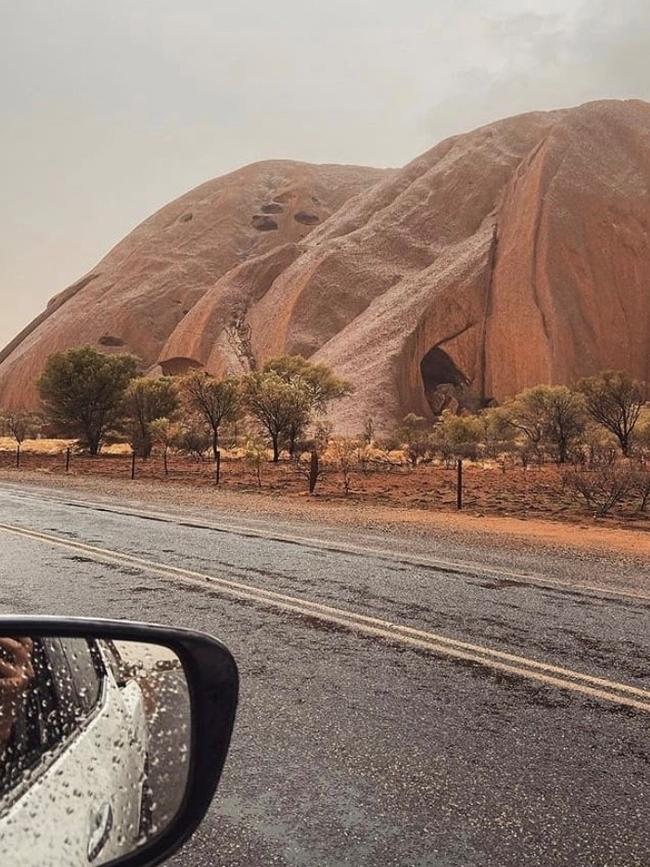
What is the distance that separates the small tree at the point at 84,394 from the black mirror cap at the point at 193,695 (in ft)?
142

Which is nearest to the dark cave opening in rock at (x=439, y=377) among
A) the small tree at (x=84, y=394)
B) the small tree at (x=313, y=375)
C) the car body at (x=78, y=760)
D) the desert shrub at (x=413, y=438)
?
the desert shrub at (x=413, y=438)

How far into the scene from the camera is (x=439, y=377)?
72.0m

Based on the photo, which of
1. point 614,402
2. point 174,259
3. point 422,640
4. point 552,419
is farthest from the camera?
point 174,259

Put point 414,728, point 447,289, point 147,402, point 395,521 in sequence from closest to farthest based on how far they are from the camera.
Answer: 1. point 414,728
2. point 395,521
3. point 147,402
4. point 447,289

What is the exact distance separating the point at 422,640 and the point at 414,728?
166cm

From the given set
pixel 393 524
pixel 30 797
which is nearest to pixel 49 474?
pixel 393 524

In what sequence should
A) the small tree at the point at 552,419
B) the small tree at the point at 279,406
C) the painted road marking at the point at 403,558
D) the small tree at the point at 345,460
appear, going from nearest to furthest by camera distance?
the painted road marking at the point at 403,558, the small tree at the point at 345,460, the small tree at the point at 552,419, the small tree at the point at 279,406

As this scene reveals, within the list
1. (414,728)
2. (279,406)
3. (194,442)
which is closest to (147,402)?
(194,442)

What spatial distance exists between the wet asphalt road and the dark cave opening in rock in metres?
62.1

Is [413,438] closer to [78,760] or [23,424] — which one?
[23,424]

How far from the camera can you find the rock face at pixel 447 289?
218 feet

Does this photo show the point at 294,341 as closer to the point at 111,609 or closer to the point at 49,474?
the point at 49,474

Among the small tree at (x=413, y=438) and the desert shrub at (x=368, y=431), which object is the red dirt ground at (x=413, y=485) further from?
the desert shrub at (x=368, y=431)

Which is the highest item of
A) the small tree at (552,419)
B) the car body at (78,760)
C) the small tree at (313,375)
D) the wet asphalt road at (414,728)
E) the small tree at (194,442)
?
the small tree at (313,375)
